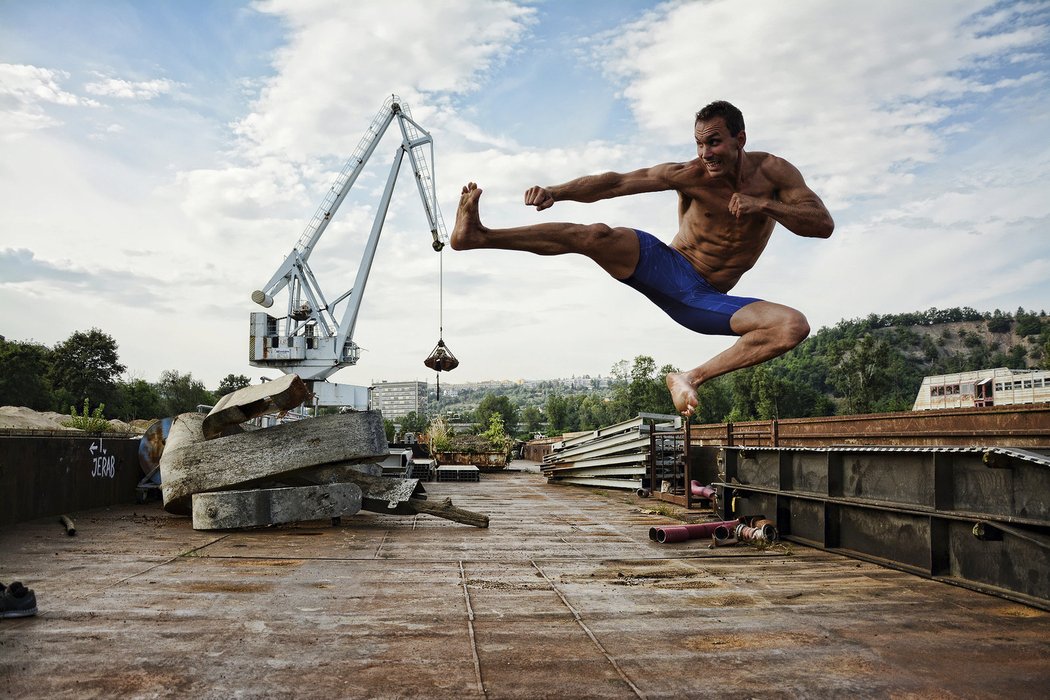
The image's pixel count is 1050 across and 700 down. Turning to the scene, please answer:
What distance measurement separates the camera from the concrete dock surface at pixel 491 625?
12.7ft

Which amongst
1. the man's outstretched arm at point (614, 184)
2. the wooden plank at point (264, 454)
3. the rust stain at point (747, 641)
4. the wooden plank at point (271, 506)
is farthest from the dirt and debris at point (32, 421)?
the man's outstretched arm at point (614, 184)

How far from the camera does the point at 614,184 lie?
142 inches

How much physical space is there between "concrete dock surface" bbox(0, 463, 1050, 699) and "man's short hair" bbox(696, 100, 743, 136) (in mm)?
2850

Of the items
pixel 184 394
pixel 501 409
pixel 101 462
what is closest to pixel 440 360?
pixel 101 462

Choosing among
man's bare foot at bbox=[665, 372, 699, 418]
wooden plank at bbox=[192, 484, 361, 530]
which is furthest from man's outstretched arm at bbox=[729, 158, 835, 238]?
wooden plank at bbox=[192, 484, 361, 530]

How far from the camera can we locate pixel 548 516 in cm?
1278

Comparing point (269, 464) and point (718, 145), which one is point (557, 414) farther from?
point (718, 145)

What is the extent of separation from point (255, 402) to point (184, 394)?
235 ft

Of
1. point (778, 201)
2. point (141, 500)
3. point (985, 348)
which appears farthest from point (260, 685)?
point (985, 348)

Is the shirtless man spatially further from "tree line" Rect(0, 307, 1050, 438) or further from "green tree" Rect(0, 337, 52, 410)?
"green tree" Rect(0, 337, 52, 410)

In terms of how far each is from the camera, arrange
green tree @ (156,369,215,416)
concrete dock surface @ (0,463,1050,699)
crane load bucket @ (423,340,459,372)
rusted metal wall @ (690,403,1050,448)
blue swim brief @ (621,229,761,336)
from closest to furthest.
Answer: blue swim brief @ (621,229,761,336) → concrete dock surface @ (0,463,1050,699) → rusted metal wall @ (690,403,1050,448) → crane load bucket @ (423,340,459,372) → green tree @ (156,369,215,416)

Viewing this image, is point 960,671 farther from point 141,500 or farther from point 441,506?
point 141,500

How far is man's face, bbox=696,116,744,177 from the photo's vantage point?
3283 millimetres

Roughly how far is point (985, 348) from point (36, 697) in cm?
20436
